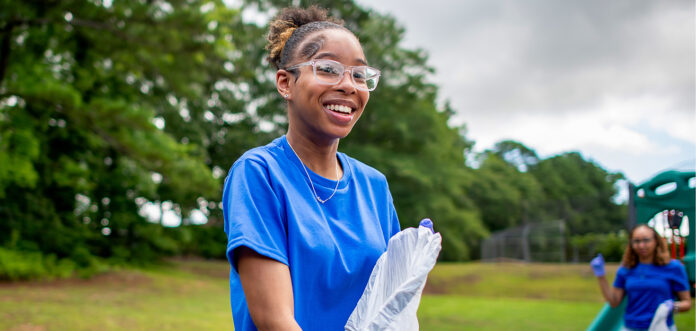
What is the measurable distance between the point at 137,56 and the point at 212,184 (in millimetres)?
3030

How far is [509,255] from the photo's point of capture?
2225 centimetres

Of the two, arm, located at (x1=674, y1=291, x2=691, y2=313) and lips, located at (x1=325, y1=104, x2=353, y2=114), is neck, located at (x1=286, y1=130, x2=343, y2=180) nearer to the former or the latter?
lips, located at (x1=325, y1=104, x2=353, y2=114)

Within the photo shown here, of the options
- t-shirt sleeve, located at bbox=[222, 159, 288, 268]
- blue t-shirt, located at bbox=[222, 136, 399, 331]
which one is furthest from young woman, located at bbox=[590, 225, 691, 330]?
t-shirt sleeve, located at bbox=[222, 159, 288, 268]

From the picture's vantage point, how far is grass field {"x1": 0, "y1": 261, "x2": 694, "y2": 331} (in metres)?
7.52

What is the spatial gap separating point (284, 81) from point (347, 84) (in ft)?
0.55

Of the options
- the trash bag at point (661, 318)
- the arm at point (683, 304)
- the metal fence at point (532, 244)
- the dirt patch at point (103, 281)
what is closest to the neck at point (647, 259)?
the arm at point (683, 304)

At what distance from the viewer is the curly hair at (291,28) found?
1.40 m

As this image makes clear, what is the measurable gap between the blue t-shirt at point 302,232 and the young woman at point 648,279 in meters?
4.49

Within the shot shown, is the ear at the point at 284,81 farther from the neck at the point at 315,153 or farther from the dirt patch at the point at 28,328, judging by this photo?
the dirt patch at the point at 28,328

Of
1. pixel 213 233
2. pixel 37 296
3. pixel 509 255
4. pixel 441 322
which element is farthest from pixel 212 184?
pixel 509 255

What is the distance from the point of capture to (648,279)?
505 cm

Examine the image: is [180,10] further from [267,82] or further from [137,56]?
[267,82]

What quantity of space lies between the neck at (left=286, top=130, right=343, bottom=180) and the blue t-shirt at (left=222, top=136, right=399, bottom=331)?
0.03 m

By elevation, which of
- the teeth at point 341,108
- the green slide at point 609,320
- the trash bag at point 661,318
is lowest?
the green slide at point 609,320
